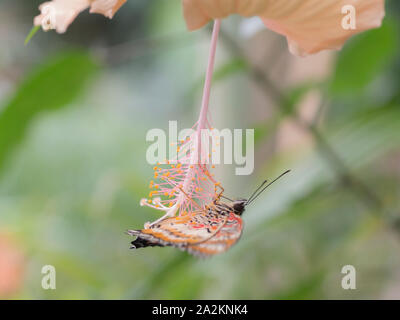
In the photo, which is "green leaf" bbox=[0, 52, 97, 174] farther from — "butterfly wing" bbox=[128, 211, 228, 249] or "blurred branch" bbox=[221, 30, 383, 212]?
"butterfly wing" bbox=[128, 211, 228, 249]

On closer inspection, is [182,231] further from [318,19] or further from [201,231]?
[318,19]

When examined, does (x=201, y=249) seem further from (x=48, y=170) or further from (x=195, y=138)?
(x=48, y=170)

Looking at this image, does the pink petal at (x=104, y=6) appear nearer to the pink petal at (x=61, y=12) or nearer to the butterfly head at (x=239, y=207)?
the pink petal at (x=61, y=12)

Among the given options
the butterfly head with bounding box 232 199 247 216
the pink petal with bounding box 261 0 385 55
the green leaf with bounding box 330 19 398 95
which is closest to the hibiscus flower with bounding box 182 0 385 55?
the pink petal with bounding box 261 0 385 55

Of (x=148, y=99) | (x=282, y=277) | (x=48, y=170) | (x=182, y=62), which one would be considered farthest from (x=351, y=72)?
(x=148, y=99)

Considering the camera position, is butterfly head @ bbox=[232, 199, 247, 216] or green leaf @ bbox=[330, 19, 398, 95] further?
green leaf @ bbox=[330, 19, 398, 95]

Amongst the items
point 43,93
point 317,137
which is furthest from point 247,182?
point 43,93
